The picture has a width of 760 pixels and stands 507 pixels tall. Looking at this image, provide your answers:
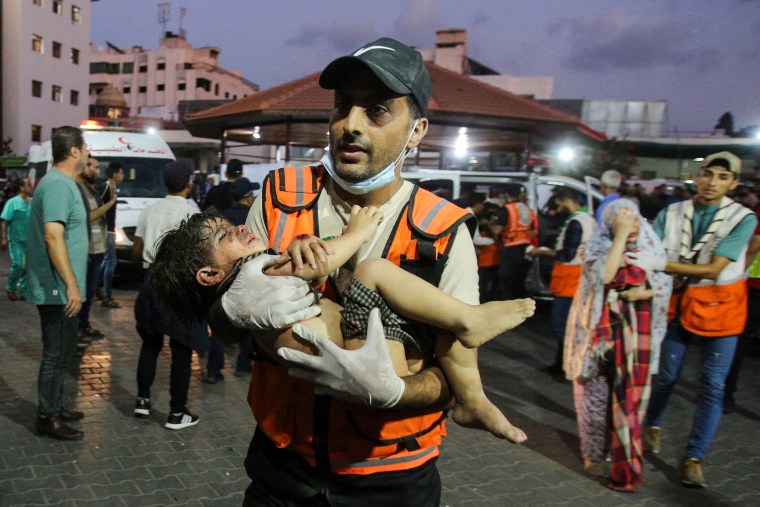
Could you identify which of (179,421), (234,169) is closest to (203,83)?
(234,169)

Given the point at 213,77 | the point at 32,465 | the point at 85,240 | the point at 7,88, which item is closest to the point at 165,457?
the point at 32,465

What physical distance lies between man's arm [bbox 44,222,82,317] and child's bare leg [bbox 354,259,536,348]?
3.44 m

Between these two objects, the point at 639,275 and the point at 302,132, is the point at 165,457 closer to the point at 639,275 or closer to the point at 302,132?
the point at 639,275

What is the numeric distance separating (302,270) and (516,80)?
5430 cm

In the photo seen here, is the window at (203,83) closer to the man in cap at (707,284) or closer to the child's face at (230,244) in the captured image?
the man in cap at (707,284)

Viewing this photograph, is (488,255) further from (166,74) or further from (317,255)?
(166,74)

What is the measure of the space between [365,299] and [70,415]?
425cm

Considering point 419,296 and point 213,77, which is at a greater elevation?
point 213,77

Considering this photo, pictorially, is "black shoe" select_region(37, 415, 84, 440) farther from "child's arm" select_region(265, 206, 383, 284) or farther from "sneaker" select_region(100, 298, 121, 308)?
"sneaker" select_region(100, 298, 121, 308)

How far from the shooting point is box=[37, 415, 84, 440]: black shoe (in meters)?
4.68

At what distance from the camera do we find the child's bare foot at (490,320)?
1.74 m

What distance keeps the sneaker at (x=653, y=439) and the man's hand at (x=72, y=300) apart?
4.32m

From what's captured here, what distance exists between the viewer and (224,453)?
4660 millimetres

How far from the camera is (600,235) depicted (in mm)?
4543
